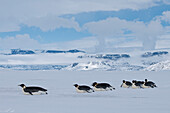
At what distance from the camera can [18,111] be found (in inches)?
403

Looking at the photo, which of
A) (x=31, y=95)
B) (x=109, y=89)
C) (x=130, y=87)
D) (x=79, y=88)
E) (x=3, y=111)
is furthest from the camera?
(x=130, y=87)

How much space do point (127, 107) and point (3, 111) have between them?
4.56m

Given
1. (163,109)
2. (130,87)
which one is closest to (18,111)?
(163,109)

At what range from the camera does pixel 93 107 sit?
11422mm

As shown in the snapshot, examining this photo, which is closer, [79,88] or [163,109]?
[163,109]

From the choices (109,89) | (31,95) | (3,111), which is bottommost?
(3,111)

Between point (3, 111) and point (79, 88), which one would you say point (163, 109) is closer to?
point (3, 111)

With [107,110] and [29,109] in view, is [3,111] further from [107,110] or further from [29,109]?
[107,110]

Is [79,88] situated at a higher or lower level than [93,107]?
higher

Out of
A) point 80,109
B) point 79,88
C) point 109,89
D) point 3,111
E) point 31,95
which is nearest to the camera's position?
point 3,111

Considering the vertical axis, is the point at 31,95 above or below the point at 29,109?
above

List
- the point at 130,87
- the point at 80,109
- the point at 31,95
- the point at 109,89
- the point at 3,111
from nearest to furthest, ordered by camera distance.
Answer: the point at 3,111
the point at 80,109
the point at 31,95
the point at 109,89
the point at 130,87

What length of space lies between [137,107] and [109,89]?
794 cm

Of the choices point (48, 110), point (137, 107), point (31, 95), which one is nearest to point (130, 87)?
point (31, 95)
